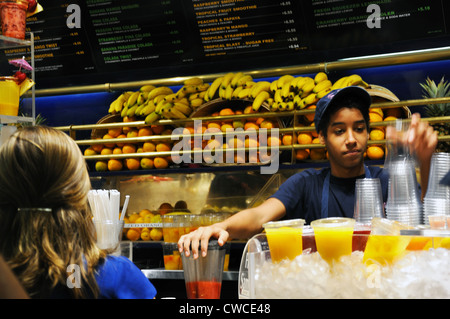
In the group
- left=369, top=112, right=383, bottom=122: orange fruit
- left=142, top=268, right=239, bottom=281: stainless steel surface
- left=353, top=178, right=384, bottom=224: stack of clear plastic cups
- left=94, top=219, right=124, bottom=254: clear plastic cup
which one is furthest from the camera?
left=369, top=112, right=383, bottom=122: orange fruit

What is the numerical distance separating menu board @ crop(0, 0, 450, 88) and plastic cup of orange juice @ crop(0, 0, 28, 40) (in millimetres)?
1523

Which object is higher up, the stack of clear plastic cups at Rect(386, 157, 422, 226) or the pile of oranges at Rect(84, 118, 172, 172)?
the pile of oranges at Rect(84, 118, 172, 172)

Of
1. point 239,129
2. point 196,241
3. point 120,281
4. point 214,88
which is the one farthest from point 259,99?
point 120,281

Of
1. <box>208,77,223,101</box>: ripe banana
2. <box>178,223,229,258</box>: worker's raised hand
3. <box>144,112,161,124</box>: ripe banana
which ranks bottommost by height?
<box>178,223,229,258</box>: worker's raised hand

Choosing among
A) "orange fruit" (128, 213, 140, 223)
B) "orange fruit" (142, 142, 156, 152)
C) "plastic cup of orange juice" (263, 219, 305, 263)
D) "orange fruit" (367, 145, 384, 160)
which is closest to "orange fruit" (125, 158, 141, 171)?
"orange fruit" (142, 142, 156, 152)

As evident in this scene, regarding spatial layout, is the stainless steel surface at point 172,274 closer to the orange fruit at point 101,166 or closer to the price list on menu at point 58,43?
the orange fruit at point 101,166

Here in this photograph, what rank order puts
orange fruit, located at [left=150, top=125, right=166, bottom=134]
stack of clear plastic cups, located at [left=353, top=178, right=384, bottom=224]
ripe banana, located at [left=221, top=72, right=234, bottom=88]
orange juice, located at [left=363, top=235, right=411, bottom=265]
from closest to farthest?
1. orange juice, located at [left=363, top=235, right=411, bottom=265]
2. stack of clear plastic cups, located at [left=353, top=178, right=384, bottom=224]
3. ripe banana, located at [left=221, top=72, right=234, bottom=88]
4. orange fruit, located at [left=150, top=125, right=166, bottom=134]

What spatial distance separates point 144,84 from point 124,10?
0.63 meters

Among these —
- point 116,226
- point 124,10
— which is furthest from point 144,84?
point 116,226

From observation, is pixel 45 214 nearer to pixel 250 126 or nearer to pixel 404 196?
pixel 404 196

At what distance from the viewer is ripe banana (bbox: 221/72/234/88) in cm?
399

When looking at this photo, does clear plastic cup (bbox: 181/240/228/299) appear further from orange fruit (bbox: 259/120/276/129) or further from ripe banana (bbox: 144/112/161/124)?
ripe banana (bbox: 144/112/161/124)

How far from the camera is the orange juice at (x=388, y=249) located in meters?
1.09
